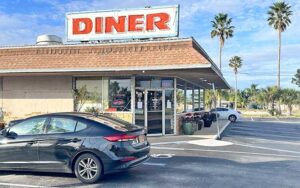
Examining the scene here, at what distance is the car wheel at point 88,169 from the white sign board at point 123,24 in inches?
418

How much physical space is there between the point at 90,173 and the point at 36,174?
1.74m

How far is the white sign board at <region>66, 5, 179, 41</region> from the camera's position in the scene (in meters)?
17.4

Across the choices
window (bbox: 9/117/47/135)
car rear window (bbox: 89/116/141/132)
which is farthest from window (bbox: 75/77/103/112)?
car rear window (bbox: 89/116/141/132)

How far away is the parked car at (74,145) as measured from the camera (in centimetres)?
759

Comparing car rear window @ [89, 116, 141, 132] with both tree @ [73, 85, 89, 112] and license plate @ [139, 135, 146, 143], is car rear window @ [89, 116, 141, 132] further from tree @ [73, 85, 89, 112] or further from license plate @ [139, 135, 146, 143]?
tree @ [73, 85, 89, 112]

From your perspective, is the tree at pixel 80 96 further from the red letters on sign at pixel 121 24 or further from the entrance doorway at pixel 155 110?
the red letters on sign at pixel 121 24

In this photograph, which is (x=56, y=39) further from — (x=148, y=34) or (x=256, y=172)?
(x=256, y=172)

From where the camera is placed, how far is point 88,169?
7734 mm

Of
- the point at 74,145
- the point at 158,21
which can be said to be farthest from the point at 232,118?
the point at 74,145

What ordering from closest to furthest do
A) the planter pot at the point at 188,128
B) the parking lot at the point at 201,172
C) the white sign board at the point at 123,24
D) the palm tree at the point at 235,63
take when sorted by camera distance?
the parking lot at the point at 201,172 < the white sign board at the point at 123,24 < the planter pot at the point at 188,128 < the palm tree at the point at 235,63

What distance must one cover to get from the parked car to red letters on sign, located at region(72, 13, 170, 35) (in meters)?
10.0

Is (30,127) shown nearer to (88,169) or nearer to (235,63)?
(88,169)

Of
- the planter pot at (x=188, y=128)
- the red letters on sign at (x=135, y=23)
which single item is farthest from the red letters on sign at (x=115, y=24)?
the planter pot at (x=188, y=128)

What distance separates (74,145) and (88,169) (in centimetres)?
60
